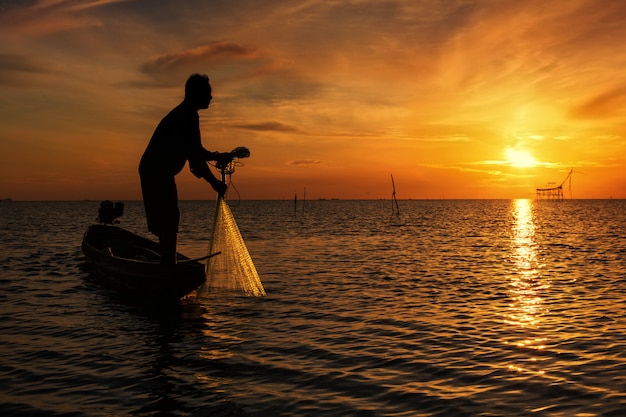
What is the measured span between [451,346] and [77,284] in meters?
13.8

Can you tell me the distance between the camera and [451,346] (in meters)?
10.0

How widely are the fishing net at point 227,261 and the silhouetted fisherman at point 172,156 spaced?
1.11 metres

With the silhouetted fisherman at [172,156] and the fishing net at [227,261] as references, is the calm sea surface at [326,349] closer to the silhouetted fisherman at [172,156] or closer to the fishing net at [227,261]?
the fishing net at [227,261]

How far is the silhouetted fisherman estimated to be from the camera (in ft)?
35.6

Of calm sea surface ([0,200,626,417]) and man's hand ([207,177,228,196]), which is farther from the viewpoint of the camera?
man's hand ([207,177,228,196])

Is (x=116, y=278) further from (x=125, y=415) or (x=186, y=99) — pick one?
(x=125, y=415)

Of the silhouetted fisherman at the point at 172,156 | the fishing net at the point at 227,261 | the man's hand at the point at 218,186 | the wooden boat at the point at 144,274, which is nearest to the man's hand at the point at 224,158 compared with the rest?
the silhouetted fisherman at the point at 172,156

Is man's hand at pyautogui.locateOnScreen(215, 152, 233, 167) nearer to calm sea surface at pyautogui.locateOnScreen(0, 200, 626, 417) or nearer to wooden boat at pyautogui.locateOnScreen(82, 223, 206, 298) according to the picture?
wooden boat at pyautogui.locateOnScreen(82, 223, 206, 298)

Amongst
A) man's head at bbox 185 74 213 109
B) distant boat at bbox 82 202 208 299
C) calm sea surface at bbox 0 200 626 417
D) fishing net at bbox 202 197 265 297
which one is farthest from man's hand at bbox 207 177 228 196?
calm sea surface at bbox 0 200 626 417

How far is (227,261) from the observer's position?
42.3 ft

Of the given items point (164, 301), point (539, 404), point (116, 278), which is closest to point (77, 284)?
point (116, 278)

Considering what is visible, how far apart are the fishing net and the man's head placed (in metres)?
2.37

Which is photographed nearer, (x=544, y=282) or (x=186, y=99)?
(x=186, y=99)

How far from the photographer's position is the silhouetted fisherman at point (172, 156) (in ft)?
35.6
